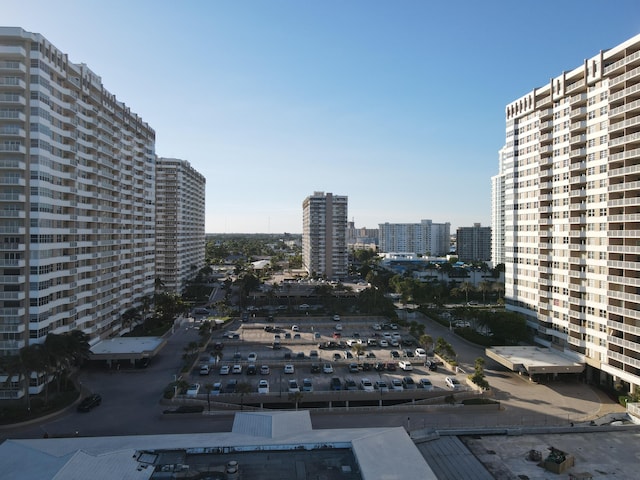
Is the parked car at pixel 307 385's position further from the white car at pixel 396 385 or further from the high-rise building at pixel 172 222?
the high-rise building at pixel 172 222

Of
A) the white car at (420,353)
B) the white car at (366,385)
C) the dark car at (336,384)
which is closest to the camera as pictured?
the white car at (366,385)

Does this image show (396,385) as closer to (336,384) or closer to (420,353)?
(336,384)

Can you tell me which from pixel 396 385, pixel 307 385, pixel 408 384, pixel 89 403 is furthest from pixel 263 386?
pixel 89 403

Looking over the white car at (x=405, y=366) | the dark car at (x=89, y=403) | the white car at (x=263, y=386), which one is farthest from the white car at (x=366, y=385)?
the dark car at (x=89, y=403)

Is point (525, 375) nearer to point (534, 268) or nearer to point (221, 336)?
point (534, 268)

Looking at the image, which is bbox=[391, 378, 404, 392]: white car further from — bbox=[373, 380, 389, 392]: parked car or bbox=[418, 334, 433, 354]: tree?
bbox=[418, 334, 433, 354]: tree

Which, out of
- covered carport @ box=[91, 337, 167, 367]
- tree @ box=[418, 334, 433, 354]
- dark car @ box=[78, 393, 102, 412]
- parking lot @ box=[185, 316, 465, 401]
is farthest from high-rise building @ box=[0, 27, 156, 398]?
tree @ box=[418, 334, 433, 354]
